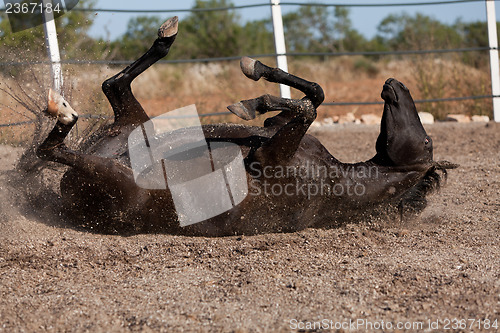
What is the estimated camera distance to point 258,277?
2.51 meters

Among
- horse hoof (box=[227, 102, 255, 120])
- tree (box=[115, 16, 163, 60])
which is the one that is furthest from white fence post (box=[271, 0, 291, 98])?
tree (box=[115, 16, 163, 60])

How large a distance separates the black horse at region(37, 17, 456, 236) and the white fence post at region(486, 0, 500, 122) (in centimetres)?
390

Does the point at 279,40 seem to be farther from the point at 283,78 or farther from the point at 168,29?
the point at 283,78

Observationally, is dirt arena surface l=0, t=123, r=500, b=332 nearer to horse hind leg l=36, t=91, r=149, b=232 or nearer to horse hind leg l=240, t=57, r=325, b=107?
horse hind leg l=36, t=91, r=149, b=232

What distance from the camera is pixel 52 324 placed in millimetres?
2025

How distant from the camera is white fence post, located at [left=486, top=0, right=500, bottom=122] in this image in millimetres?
6547

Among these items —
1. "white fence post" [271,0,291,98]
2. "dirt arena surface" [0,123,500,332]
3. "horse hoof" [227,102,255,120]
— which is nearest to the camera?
"dirt arena surface" [0,123,500,332]

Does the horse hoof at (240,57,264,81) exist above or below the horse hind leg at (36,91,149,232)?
above

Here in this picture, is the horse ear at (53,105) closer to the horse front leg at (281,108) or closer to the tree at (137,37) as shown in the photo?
the horse front leg at (281,108)

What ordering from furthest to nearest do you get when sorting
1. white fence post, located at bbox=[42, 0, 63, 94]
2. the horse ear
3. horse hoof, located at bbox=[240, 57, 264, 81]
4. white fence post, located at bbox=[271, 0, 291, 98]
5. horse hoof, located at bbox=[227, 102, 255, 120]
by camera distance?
1. white fence post, located at bbox=[271, 0, 291, 98]
2. white fence post, located at bbox=[42, 0, 63, 94]
3. horse hoof, located at bbox=[240, 57, 264, 81]
4. horse hoof, located at bbox=[227, 102, 255, 120]
5. the horse ear

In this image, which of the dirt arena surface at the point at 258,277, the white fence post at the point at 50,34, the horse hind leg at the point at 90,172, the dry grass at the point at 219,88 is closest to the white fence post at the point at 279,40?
the dry grass at the point at 219,88

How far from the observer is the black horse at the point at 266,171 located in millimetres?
2812

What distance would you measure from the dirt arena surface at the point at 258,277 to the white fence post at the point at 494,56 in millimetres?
3406

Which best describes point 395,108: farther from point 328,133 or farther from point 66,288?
point 328,133
